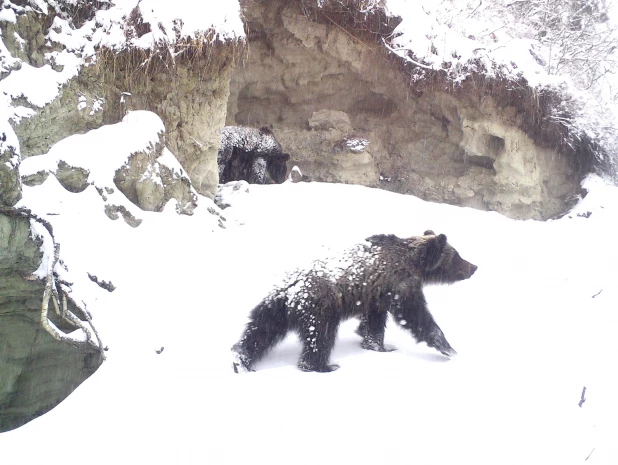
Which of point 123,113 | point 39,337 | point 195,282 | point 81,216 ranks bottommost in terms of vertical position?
point 39,337

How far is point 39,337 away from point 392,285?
8.47 feet

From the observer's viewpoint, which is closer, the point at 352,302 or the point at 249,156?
the point at 352,302

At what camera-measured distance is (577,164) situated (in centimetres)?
1025

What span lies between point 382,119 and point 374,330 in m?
6.97

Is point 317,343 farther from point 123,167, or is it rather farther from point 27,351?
point 123,167

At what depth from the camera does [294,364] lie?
432 cm

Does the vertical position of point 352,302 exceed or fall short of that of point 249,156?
it falls short

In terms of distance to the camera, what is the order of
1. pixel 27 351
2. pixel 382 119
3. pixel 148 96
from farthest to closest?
pixel 382 119 < pixel 148 96 < pixel 27 351

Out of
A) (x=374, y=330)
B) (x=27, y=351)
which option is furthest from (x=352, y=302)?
(x=27, y=351)

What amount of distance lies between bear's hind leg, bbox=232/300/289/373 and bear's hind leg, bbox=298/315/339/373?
18 centimetres

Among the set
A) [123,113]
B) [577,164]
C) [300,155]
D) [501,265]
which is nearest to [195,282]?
[123,113]

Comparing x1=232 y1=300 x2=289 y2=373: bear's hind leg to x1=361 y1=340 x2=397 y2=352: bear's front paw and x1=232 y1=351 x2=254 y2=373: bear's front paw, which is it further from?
x1=361 y1=340 x2=397 y2=352: bear's front paw

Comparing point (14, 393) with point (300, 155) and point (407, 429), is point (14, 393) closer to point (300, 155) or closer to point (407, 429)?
point (407, 429)

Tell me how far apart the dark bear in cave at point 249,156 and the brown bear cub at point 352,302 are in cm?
548
